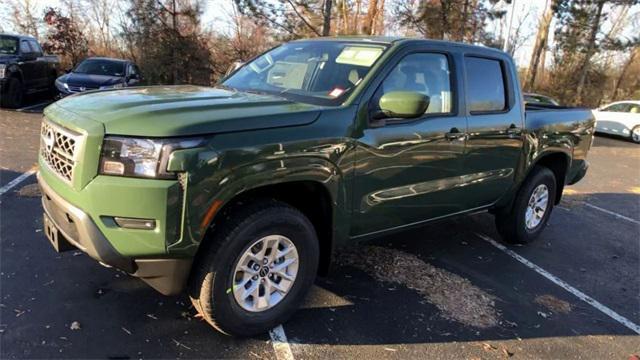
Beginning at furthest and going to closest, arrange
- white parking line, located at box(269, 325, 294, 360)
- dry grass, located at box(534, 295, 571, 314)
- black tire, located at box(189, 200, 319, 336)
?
1. dry grass, located at box(534, 295, 571, 314)
2. white parking line, located at box(269, 325, 294, 360)
3. black tire, located at box(189, 200, 319, 336)

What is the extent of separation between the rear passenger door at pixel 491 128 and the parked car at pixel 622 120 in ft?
57.1

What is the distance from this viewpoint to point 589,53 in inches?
1051

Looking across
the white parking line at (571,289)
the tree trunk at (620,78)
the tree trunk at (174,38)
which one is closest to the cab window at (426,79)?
the white parking line at (571,289)

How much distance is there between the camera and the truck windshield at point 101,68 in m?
13.3

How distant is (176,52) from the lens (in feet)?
62.6

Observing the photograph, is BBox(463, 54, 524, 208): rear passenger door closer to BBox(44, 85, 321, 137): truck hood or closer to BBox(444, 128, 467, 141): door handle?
BBox(444, 128, 467, 141): door handle

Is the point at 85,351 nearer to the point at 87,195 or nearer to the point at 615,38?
the point at 87,195

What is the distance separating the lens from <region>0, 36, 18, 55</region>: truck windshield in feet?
41.6

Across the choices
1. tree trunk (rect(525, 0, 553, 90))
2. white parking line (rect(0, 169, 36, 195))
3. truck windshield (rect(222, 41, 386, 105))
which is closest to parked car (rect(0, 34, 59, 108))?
white parking line (rect(0, 169, 36, 195))

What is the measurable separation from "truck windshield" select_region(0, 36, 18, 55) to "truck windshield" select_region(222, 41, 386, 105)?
1098 centimetres

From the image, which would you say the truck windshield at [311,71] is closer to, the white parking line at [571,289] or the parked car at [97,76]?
the white parking line at [571,289]

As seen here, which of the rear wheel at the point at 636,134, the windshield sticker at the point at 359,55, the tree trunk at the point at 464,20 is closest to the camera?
the windshield sticker at the point at 359,55

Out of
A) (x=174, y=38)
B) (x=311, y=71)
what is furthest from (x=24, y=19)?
(x=311, y=71)

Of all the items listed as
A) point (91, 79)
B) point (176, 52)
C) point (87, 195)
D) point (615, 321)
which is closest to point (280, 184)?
point (87, 195)
